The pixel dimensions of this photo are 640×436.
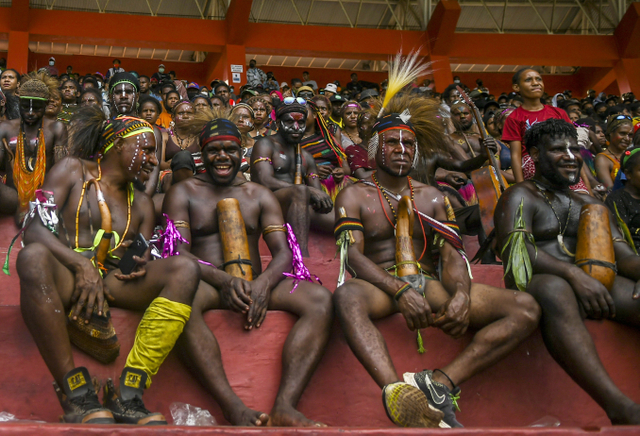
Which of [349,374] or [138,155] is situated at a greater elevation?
[138,155]

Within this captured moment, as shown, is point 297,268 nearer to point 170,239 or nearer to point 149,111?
point 170,239

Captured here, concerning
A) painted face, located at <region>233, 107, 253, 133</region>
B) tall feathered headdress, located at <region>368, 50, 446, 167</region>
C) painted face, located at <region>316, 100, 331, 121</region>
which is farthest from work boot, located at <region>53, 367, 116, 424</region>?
painted face, located at <region>316, 100, 331, 121</region>

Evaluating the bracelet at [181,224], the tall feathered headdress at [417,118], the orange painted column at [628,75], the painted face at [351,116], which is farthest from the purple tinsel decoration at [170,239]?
the orange painted column at [628,75]

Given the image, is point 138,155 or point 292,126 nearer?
point 138,155

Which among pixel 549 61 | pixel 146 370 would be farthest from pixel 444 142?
pixel 549 61

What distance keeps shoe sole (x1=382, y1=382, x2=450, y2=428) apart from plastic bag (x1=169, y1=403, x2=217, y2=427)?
0.94 metres

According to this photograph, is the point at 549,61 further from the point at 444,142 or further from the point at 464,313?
the point at 464,313

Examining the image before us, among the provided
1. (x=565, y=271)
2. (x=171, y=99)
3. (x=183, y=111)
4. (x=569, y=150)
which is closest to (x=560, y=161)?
(x=569, y=150)

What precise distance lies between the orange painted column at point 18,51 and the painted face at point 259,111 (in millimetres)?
9291

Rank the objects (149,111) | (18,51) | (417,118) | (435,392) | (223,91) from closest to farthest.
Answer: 1. (435,392)
2. (417,118)
3. (149,111)
4. (223,91)
5. (18,51)

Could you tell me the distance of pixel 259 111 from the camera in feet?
27.0

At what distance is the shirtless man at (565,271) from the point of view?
10.7 ft

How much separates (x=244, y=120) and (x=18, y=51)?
10.7 meters

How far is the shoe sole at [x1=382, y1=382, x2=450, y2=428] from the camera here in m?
2.75
